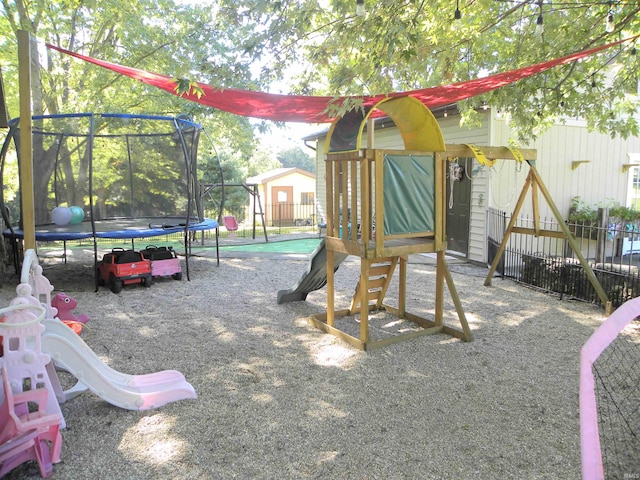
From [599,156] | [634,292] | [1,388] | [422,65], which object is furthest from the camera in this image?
[599,156]

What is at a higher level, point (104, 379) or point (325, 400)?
point (104, 379)

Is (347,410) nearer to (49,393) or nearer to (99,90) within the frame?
(49,393)

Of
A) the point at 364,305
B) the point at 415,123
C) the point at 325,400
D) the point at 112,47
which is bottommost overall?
the point at 325,400

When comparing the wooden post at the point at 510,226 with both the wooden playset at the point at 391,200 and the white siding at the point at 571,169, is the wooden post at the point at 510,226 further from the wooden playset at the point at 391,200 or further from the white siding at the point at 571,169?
the white siding at the point at 571,169

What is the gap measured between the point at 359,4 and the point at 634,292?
4.50 metres

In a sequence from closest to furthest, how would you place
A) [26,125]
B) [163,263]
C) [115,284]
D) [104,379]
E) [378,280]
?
[104,379] → [26,125] → [378,280] → [115,284] → [163,263]

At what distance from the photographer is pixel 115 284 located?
6.68 m

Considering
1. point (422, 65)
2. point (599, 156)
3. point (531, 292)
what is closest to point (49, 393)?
point (422, 65)

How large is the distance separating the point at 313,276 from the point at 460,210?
16.9 ft

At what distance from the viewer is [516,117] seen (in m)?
7.02

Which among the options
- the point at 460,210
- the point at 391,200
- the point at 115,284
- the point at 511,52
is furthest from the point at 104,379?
the point at 460,210

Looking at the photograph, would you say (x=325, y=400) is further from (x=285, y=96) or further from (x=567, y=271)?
(x=567, y=271)

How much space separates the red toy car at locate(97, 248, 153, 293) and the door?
572 centimetres

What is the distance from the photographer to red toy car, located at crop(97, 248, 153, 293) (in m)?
6.71
